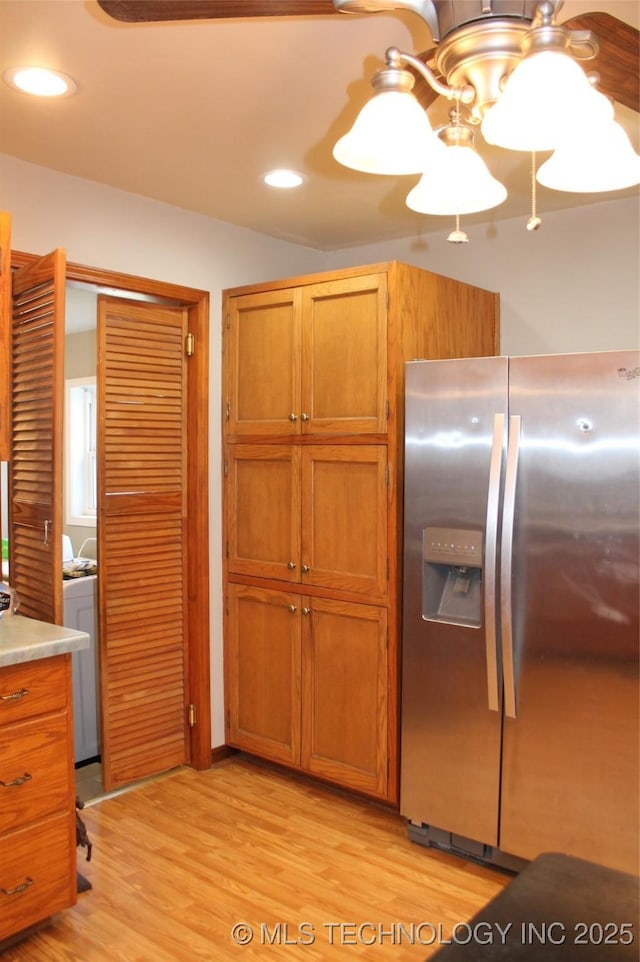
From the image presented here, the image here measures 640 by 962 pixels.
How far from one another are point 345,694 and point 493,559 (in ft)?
3.11

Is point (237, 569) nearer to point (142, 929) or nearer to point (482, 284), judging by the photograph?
point (142, 929)

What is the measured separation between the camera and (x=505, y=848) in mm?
2529

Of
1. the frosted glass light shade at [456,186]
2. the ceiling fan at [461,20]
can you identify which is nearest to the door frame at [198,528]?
the frosted glass light shade at [456,186]

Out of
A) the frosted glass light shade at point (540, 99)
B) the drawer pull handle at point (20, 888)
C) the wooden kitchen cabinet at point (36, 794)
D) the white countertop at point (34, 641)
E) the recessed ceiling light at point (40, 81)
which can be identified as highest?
the recessed ceiling light at point (40, 81)

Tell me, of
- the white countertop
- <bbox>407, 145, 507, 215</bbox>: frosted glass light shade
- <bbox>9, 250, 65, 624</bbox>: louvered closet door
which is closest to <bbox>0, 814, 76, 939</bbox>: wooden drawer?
the white countertop

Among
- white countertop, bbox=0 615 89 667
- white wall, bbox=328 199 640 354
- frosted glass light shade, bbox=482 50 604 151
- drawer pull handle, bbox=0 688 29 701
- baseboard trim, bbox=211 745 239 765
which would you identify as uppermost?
white wall, bbox=328 199 640 354

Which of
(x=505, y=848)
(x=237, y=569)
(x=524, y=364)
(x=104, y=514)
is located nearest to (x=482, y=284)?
(x=524, y=364)

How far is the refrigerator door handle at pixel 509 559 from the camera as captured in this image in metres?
2.44

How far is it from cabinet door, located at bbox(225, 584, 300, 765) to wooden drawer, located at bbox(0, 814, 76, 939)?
1.14 m

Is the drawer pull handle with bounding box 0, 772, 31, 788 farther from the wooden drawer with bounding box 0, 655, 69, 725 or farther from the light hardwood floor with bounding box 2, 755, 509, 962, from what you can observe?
the light hardwood floor with bounding box 2, 755, 509, 962

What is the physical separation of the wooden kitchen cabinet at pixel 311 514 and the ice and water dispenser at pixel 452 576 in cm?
23

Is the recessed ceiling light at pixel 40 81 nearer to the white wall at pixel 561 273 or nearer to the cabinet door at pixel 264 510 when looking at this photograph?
the cabinet door at pixel 264 510

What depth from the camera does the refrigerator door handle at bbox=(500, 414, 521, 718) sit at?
2.44 meters

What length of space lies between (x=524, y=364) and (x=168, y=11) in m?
1.70
